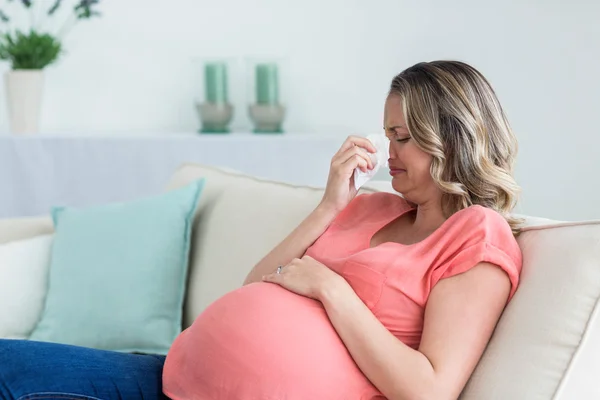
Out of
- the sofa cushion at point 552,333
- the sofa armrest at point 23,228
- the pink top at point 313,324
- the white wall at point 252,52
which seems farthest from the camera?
the white wall at point 252,52

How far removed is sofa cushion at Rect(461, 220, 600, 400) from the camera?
1248 millimetres

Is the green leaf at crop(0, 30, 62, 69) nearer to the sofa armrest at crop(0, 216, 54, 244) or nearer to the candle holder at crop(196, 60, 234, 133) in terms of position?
the candle holder at crop(196, 60, 234, 133)

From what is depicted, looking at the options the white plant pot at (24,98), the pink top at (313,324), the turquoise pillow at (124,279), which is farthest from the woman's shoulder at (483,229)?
the white plant pot at (24,98)

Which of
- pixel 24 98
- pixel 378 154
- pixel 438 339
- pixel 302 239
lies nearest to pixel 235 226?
pixel 302 239

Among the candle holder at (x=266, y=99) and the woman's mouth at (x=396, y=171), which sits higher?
the woman's mouth at (x=396, y=171)

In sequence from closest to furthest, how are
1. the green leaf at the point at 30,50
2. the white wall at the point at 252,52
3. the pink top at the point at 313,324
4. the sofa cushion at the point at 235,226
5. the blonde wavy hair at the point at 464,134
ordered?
1. the pink top at the point at 313,324
2. the blonde wavy hair at the point at 464,134
3. the sofa cushion at the point at 235,226
4. the green leaf at the point at 30,50
5. the white wall at the point at 252,52

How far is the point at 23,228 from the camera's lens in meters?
2.51

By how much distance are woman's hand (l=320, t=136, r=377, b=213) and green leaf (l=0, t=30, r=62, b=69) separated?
6.68 feet

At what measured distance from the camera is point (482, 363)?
1326mm

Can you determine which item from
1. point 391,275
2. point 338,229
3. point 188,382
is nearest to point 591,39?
point 338,229

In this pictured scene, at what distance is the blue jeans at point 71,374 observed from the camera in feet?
4.56

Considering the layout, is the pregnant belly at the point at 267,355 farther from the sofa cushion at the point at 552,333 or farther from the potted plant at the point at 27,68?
the potted plant at the point at 27,68

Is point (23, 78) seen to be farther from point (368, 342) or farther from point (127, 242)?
point (368, 342)

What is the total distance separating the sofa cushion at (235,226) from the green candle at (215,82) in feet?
3.76
